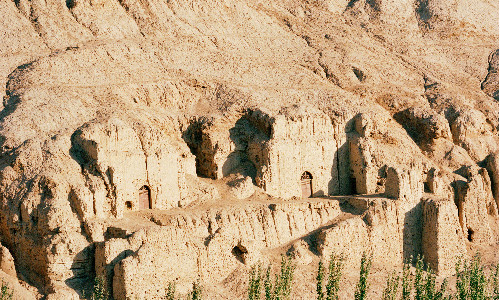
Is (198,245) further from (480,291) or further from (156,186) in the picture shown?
(480,291)

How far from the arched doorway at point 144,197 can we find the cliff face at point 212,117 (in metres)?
0.06

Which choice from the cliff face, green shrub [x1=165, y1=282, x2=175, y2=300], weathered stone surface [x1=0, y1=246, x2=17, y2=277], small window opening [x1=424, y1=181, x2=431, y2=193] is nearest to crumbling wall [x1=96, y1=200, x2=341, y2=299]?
the cliff face

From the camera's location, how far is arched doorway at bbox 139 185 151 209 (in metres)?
46.3

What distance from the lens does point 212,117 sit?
50.5 meters

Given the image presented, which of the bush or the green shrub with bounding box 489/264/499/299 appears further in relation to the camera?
the green shrub with bounding box 489/264/499/299

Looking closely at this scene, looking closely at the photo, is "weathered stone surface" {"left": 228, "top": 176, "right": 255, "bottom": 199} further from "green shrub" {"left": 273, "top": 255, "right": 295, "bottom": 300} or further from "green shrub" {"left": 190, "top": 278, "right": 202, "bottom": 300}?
"green shrub" {"left": 190, "top": 278, "right": 202, "bottom": 300}

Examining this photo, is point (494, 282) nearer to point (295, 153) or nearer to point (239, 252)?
point (295, 153)

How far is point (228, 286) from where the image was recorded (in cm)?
4391

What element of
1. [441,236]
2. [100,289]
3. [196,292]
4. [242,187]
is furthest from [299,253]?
[100,289]

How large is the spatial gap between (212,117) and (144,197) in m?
5.82

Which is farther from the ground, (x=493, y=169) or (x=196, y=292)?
(x=493, y=169)

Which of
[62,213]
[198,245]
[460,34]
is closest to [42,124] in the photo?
[62,213]

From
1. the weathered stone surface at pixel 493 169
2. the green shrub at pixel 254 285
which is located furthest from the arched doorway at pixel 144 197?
the weathered stone surface at pixel 493 169

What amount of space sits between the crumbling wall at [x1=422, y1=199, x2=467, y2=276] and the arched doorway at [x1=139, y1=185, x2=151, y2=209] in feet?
39.6
